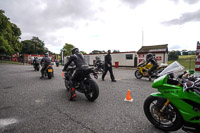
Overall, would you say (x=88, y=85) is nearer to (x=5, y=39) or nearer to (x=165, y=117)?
(x=165, y=117)

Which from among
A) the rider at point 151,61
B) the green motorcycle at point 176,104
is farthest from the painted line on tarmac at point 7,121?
the rider at point 151,61

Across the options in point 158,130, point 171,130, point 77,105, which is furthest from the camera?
point 77,105

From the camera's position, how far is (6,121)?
2365mm

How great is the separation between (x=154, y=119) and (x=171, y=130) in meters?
0.30

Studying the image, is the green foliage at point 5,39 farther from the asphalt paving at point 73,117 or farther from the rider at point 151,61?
the rider at point 151,61

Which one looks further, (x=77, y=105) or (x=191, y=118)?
(x=77, y=105)

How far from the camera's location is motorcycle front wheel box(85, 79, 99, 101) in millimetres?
3250

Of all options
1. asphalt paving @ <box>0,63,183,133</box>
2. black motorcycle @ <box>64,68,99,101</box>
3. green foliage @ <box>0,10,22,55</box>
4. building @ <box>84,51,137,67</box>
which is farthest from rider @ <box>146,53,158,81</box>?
green foliage @ <box>0,10,22,55</box>

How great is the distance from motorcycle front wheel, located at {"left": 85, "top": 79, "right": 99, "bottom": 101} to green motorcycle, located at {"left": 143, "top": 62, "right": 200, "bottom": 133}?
154 centimetres

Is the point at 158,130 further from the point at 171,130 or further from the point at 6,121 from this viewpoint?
the point at 6,121

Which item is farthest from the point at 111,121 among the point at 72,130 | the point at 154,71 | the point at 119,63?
the point at 119,63

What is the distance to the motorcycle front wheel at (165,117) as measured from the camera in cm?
181

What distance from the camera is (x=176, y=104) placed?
5.82ft

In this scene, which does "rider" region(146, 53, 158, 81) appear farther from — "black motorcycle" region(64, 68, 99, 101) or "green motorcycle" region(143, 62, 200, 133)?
"green motorcycle" region(143, 62, 200, 133)
